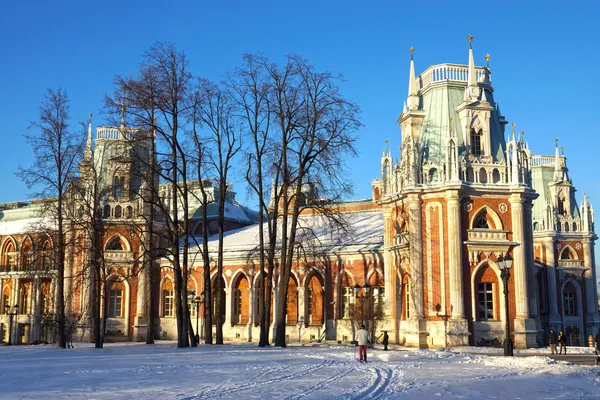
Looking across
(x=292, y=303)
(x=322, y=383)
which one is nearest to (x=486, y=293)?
(x=292, y=303)

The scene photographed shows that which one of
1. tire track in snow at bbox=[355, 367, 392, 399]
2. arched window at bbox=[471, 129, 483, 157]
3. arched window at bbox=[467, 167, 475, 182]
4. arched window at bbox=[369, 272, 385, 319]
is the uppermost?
arched window at bbox=[471, 129, 483, 157]

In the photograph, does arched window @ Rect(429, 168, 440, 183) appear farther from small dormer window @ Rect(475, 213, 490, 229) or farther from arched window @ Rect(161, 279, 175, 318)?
arched window @ Rect(161, 279, 175, 318)

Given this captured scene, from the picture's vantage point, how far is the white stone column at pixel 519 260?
114 feet

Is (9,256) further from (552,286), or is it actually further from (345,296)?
(552,286)

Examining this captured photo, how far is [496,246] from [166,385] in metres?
23.3

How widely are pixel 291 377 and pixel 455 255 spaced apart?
732 inches

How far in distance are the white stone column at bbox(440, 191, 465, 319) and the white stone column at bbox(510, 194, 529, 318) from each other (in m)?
3.01

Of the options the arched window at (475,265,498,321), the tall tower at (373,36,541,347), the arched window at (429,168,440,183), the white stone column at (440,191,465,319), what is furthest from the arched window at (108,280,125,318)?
the arched window at (475,265,498,321)

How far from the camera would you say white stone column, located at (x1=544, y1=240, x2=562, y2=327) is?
175 ft

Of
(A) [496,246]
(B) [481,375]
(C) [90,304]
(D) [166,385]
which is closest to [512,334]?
(A) [496,246]

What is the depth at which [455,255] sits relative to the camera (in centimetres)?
3447

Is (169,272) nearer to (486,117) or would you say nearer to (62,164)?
(62,164)

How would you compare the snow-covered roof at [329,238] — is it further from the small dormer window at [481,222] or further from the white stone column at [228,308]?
the small dormer window at [481,222]

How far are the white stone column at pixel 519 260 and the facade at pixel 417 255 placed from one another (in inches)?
2.0
